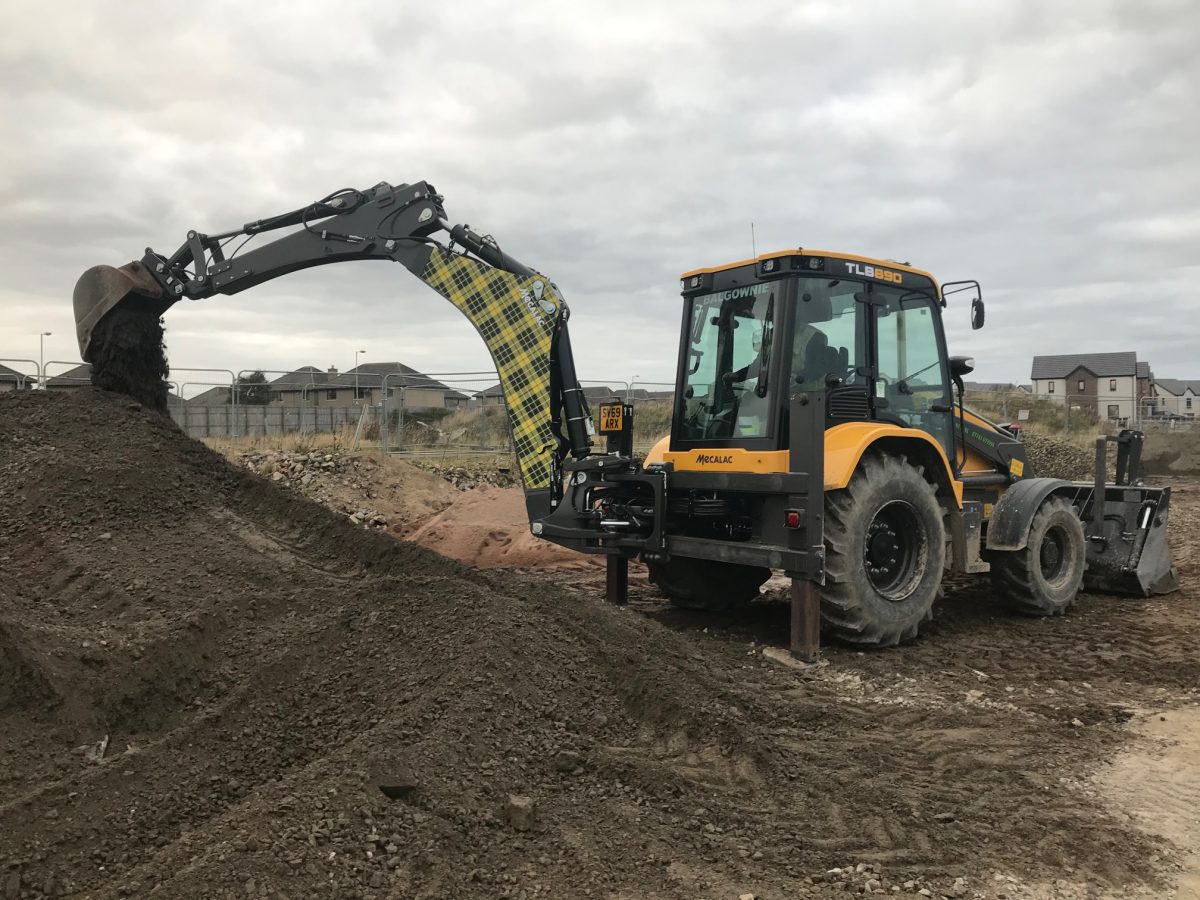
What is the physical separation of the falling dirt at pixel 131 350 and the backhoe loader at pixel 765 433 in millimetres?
38

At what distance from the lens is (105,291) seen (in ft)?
28.1

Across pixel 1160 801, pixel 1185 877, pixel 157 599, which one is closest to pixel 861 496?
pixel 1160 801

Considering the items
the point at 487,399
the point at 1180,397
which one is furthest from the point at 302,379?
the point at 1180,397

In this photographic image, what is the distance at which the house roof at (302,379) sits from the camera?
18.3m

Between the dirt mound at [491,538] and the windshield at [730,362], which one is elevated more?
the windshield at [730,362]

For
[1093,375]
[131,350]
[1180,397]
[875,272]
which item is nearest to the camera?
[875,272]

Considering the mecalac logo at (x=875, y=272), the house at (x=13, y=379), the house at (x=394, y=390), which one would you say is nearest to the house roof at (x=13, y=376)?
the house at (x=13, y=379)

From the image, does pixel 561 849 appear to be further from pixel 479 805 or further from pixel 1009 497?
pixel 1009 497

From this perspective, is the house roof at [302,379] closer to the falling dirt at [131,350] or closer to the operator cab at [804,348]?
the falling dirt at [131,350]

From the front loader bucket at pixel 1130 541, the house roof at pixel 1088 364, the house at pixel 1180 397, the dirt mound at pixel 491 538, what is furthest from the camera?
the house at pixel 1180 397

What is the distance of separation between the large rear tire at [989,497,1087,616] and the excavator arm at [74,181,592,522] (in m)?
3.79

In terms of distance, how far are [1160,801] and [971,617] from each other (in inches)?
162

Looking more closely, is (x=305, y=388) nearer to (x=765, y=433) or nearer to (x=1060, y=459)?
(x=765, y=433)

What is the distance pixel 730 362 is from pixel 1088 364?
6786cm
